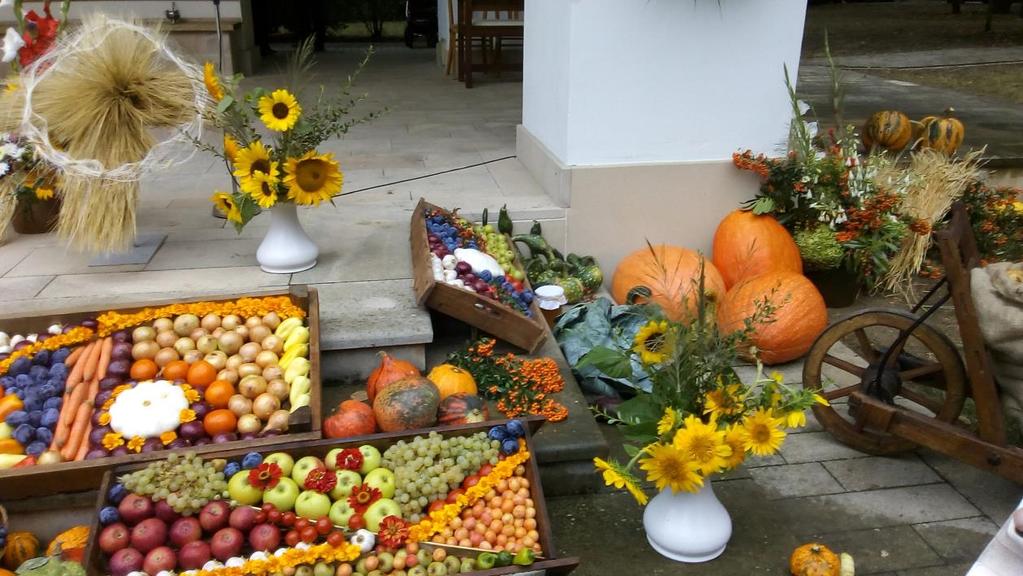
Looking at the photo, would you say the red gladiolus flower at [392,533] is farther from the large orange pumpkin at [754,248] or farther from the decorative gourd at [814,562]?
the large orange pumpkin at [754,248]

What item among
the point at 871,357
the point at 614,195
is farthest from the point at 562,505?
the point at 614,195

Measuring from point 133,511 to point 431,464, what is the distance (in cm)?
85

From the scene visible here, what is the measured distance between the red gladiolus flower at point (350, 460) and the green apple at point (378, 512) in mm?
137

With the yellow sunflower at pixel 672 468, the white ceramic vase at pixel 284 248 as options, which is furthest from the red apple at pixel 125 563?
→ the white ceramic vase at pixel 284 248

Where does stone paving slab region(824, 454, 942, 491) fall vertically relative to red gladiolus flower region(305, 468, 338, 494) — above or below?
below

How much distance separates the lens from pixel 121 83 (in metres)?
3.14

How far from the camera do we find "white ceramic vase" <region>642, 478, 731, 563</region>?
7.63 ft

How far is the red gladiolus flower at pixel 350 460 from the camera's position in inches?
92.8

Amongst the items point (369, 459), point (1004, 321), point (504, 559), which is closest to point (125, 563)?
point (369, 459)

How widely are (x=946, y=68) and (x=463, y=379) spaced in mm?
11816

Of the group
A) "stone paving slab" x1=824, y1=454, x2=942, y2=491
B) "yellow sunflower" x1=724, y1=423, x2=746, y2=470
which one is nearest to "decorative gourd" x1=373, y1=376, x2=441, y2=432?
"yellow sunflower" x1=724, y1=423, x2=746, y2=470

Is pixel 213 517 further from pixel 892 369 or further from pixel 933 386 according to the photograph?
pixel 933 386

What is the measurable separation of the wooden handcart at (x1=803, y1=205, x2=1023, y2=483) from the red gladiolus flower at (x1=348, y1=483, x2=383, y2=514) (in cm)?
169

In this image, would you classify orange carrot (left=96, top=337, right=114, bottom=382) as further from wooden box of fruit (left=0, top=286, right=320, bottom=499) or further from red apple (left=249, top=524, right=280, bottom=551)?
red apple (left=249, top=524, right=280, bottom=551)
